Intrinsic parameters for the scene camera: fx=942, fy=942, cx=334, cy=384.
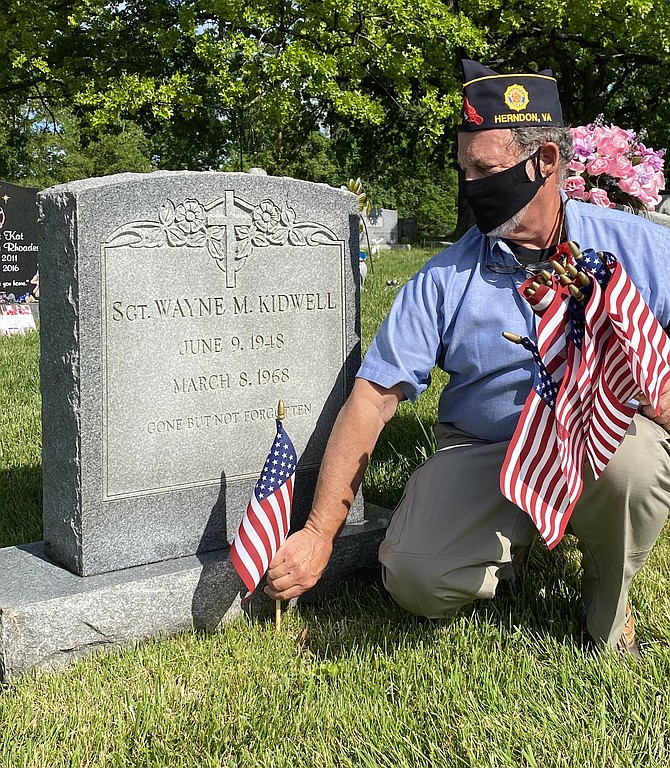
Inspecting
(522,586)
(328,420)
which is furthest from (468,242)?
(522,586)

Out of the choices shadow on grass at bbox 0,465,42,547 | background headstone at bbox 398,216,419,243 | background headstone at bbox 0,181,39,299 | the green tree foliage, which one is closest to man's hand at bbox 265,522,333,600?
shadow on grass at bbox 0,465,42,547

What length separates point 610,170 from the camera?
180 inches

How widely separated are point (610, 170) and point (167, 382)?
2522 mm

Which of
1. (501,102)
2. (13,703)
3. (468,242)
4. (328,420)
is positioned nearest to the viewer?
(13,703)

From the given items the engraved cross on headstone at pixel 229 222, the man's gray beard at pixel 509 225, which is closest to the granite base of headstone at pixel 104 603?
the engraved cross on headstone at pixel 229 222

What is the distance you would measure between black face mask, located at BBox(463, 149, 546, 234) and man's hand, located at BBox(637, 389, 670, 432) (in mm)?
763

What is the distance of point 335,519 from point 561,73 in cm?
2292

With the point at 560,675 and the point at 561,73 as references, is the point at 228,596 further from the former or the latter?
the point at 561,73

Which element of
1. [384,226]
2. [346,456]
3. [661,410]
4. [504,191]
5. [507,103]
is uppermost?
[507,103]

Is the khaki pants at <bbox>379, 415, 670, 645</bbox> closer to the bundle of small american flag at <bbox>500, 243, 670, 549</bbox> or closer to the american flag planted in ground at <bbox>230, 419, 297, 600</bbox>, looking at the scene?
the bundle of small american flag at <bbox>500, 243, 670, 549</bbox>

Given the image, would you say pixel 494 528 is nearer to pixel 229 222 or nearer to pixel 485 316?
pixel 485 316

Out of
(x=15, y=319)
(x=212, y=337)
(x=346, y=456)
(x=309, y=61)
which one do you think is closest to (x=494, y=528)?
(x=346, y=456)

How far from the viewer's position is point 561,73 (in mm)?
23734

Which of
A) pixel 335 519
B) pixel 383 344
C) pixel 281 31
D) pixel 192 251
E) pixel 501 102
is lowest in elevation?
pixel 335 519
